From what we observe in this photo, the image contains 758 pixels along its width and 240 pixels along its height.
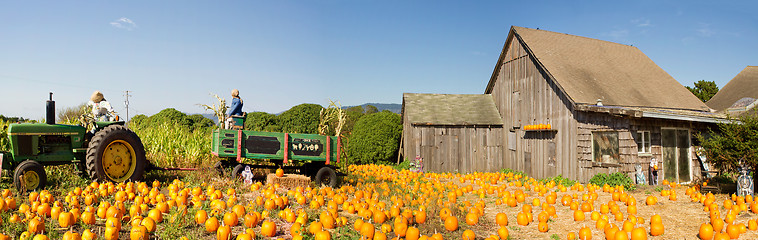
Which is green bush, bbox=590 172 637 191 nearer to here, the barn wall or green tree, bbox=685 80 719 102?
the barn wall

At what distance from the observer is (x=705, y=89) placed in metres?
32.6

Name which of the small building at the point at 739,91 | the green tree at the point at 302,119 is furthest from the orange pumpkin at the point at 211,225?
the small building at the point at 739,91

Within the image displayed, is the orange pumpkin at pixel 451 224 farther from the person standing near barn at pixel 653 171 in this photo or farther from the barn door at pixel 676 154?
the barn door at pixel 676 154

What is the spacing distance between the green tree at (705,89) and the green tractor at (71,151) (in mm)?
36747

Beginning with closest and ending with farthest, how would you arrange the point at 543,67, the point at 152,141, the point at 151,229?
the point at 151,229, the point at 152,141, the point at 543,67

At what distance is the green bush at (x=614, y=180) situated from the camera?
12375 millimetres

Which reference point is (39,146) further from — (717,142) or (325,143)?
(717,142)

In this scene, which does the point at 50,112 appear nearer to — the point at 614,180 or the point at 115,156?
the point at 115,156

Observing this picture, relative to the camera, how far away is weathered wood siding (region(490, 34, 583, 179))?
48.1 ft

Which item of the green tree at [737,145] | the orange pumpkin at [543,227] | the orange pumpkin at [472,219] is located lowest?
the orange pumpkin at [543,227]

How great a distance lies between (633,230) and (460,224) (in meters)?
2.39

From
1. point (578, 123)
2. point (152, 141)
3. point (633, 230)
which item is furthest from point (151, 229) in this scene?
point (578, 123)

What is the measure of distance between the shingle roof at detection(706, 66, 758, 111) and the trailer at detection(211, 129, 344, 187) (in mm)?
26129

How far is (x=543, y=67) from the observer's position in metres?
15.7
